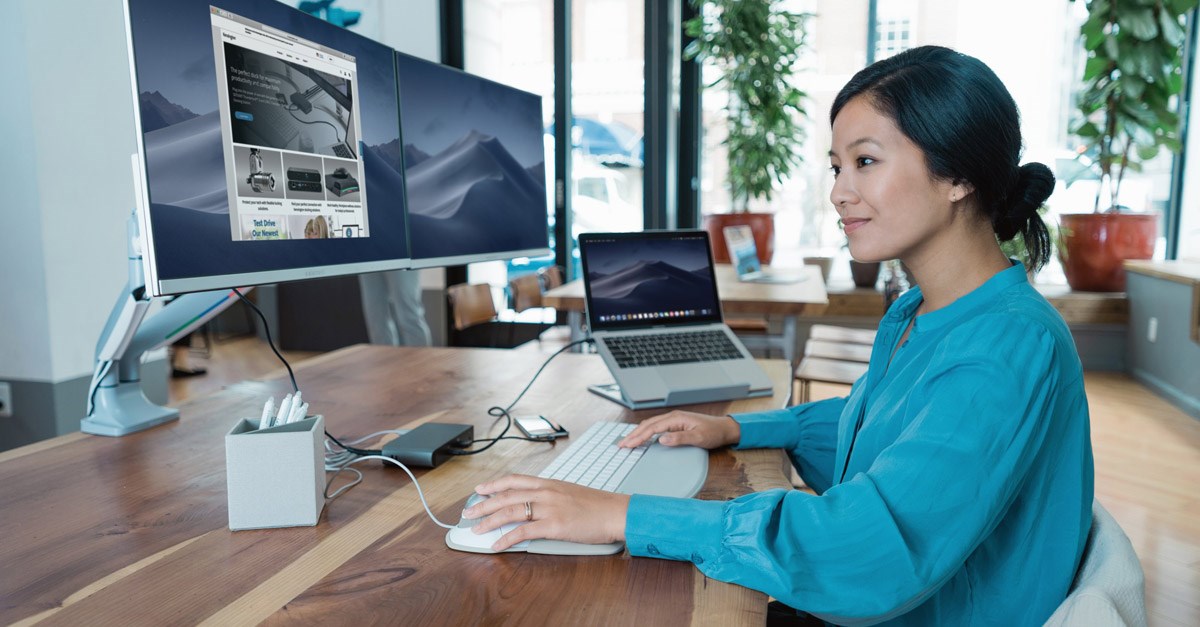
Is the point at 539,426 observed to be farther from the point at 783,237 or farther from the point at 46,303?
the point at 783,237

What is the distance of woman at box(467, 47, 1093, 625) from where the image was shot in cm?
74

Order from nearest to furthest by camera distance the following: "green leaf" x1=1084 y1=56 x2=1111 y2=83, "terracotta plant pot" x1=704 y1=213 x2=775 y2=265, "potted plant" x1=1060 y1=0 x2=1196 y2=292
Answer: "potted plant" x1=1060 y1=0 x2=1196 y2=292
"green leaf" x1=1084 y1=56 x2=1111 y2=83
"terracotta plant pot" x1=704 y1=213 x2=775 y2=265

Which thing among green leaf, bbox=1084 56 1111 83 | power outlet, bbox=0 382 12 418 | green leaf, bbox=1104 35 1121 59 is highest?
green leaf, bbox=1104 35 1121 59

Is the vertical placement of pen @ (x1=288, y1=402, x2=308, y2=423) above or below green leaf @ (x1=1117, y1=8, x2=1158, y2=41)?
below

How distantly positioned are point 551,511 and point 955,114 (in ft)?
2.04

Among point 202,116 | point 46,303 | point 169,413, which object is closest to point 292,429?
point 202,116

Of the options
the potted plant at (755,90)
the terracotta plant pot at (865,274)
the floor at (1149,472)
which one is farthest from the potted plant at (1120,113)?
the potted plant at (755,90)

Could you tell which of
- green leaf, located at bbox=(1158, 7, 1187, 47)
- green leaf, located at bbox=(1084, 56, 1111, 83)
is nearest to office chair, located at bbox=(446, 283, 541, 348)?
green leaf, located at bbox=(1084, 56, 1111, 83)

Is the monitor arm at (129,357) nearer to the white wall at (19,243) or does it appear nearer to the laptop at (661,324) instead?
the laptop at (661,324)

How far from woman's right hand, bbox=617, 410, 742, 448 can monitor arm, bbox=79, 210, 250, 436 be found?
2.19 ft

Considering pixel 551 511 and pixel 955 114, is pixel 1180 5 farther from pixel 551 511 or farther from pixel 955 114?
pixel 551 511

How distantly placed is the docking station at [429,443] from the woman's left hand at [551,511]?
0.90ft

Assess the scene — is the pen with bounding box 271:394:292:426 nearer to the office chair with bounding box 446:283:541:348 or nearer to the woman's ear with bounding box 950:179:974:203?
the woman's ear with bounding box 950:179:974:203

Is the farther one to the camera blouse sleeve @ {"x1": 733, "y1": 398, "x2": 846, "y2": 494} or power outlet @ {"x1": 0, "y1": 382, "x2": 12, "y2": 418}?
power outlet @ {"x1": 0, "y1": 382, "x2": 12, "y2": 418}
